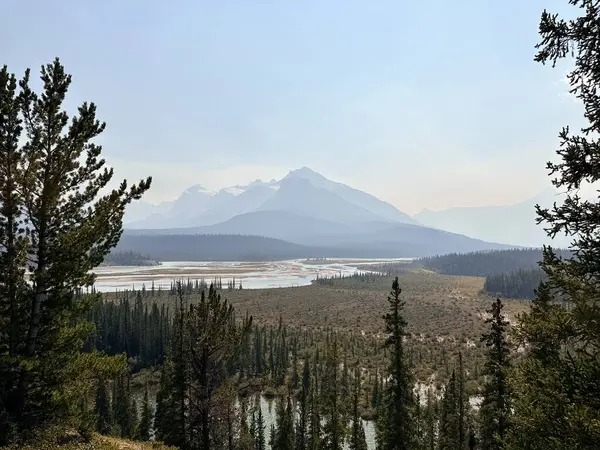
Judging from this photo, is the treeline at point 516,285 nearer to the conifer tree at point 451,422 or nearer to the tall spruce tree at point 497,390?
the conifer tree at point 451,422

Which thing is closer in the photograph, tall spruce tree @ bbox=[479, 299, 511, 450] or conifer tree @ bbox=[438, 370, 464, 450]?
tall spruce tree @ bbox=[479, 299, 511, 450]

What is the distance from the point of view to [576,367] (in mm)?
6941

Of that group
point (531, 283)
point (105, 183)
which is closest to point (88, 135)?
point (105, 183)

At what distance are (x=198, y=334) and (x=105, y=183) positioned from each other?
779cm

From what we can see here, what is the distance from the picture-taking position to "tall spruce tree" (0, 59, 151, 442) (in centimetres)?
1161

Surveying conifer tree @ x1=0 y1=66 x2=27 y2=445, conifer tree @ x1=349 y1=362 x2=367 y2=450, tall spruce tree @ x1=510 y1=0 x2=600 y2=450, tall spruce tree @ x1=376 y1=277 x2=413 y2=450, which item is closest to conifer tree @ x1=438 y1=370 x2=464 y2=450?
conifer tree @ x1=349 y1=362 x2=367 y2=450

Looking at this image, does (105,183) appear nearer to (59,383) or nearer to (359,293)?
(59,383)

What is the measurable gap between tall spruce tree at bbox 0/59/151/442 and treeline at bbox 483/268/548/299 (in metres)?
169

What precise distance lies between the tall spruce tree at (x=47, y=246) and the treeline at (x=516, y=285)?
169 metres

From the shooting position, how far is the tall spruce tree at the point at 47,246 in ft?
38.1

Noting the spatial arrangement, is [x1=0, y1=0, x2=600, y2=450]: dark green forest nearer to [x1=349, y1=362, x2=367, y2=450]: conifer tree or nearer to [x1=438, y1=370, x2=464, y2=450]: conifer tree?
[x1=349, y1=362, x2=367, y2=450]: conifer tree

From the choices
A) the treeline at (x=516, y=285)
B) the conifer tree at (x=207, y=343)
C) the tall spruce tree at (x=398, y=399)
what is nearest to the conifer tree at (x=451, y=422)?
the tall spruce tree at (x=398, y=399)

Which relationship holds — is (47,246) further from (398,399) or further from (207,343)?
(398,399)

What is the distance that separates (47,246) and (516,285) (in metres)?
177
